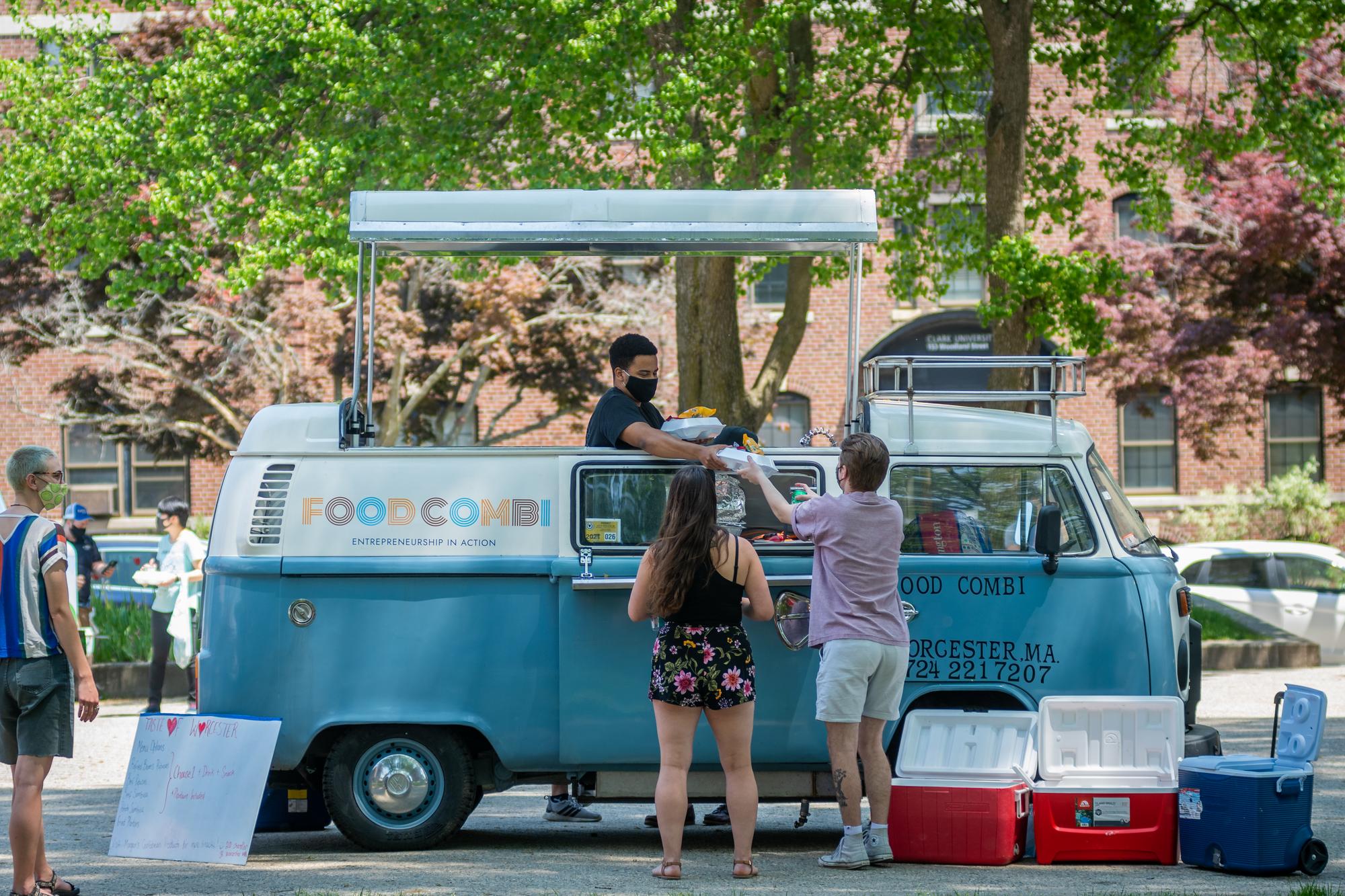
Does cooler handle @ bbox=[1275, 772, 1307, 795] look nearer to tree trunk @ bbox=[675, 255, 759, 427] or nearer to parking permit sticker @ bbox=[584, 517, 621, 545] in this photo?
parking permit sticker @ bbox=[584, 517, 621, 545]

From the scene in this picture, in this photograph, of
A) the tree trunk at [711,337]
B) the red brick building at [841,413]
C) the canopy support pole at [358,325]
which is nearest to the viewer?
the canopy support pole at [358,325]

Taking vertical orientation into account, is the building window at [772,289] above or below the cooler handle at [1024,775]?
above

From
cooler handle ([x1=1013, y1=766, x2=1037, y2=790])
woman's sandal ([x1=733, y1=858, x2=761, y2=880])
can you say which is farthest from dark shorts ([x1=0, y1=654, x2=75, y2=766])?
cooler handle ([x1=1013, y1=766, x2=1037, y2=790])

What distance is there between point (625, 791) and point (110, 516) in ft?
79.7

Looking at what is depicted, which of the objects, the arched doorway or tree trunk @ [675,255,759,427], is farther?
the arched doorway

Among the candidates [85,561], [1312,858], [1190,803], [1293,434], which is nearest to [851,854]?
[1190,803]

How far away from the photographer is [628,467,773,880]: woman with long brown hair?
648 cm

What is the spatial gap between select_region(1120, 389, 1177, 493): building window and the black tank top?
81.3 feet

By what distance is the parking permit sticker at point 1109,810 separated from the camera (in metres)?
7.04

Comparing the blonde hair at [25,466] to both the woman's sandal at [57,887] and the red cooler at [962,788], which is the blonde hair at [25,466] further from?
the red cooler at [962,788]

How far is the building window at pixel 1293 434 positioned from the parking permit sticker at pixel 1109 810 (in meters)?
24.6

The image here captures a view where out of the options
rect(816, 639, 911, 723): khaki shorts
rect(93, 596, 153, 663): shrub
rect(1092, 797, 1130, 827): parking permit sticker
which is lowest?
rect(93, 596, 153, 663): shrub

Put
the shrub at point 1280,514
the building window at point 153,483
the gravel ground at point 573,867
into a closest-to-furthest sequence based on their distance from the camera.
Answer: the gravel ground at point 573,867 → the shrub at point 1280,514 → the building window at point 153,483

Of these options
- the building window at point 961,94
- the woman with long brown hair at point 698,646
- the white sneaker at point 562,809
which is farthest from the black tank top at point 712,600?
the building window at point 961,94
